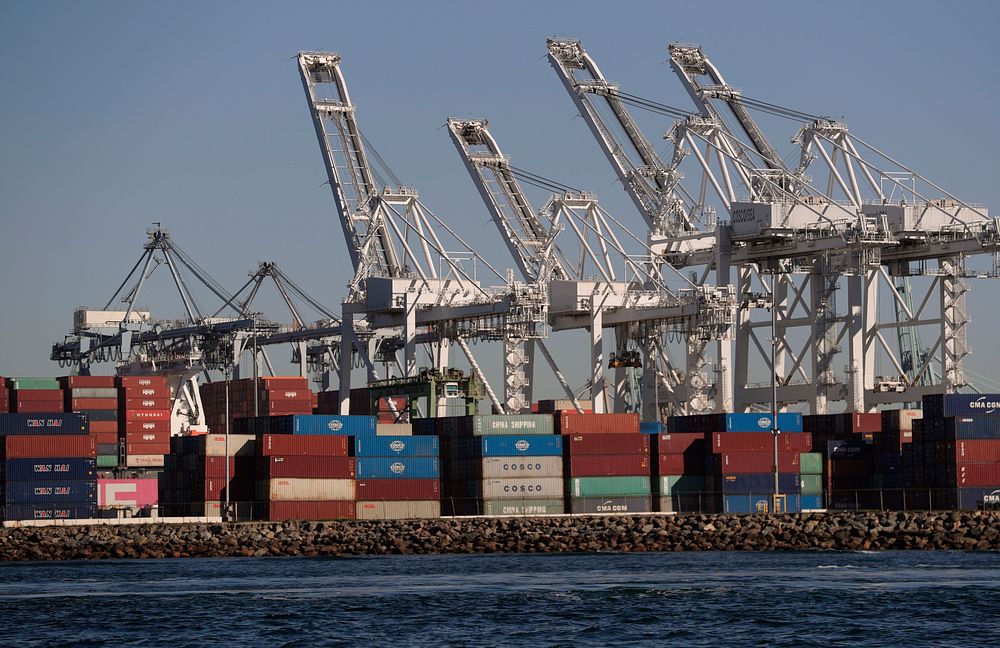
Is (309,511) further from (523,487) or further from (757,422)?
(757,422)

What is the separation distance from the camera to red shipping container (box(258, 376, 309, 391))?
107688mm

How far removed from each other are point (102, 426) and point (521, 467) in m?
29.3

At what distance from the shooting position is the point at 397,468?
234 ft

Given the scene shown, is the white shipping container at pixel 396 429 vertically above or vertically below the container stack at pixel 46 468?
above

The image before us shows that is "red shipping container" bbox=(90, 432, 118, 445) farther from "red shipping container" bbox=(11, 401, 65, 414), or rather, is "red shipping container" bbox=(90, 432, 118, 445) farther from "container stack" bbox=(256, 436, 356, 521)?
"container stack" bbox=(256, 436, 356, 521)

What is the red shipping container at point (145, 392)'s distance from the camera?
94125mm

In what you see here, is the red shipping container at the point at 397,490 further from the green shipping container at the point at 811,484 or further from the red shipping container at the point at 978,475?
the red shipping container at the point at 978,475

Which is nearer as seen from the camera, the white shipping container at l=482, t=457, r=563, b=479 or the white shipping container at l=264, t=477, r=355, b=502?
the white shipping container at l=264, t=477, r=355, b=502

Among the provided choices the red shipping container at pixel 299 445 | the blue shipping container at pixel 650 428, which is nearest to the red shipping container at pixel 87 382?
the red shipping container at pixel 299 445

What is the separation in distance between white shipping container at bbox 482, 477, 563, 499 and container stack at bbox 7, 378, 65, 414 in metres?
29.2

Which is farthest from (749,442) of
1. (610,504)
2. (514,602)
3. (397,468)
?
(514,602)

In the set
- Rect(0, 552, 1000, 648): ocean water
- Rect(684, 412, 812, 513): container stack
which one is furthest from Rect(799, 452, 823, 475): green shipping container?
Rect(0, 552, 1000, 648): ocean water

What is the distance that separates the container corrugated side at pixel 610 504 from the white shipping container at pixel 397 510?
5.48 meters

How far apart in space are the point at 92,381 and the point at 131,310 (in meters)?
39.6
